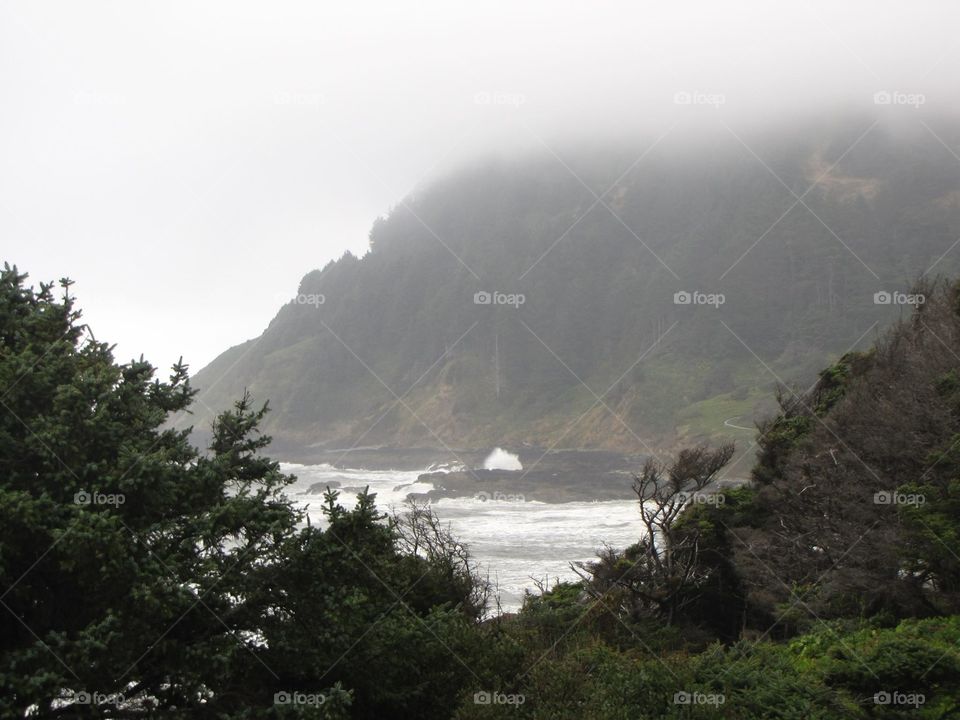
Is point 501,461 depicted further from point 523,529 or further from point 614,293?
point 523,529

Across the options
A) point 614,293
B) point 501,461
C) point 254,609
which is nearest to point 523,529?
point 254,609

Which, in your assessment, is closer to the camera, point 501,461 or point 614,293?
point 501,461

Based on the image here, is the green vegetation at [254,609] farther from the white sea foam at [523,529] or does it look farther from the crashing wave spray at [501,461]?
the crashing wave spray at [501,461]

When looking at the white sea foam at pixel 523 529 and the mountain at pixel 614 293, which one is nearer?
the white sea foam at pixel 523 529

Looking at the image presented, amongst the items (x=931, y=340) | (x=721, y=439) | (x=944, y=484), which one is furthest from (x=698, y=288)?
(x=944, y=484)

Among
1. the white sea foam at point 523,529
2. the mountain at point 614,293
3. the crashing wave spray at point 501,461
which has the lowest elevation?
the white sea foam at point 523,529

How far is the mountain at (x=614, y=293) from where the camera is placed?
108750 mm

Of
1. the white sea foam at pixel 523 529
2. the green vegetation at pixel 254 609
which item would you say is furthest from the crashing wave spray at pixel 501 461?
the green vegetation at pixel 254 609

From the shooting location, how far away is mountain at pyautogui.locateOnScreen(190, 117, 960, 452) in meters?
109

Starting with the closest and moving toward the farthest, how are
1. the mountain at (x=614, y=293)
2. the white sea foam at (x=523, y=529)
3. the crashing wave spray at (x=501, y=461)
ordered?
the white sea foam at (x=523, y=529), the crashing wave spray at (x=501, y=461), the mountain at (x=614, y=293)

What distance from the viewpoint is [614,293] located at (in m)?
135

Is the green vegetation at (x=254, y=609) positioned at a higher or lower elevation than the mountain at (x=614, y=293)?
lower

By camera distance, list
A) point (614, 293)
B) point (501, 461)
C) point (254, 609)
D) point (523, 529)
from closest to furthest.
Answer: point (254, 609)
point (523, 529)
point (501, 461)
point (614, 293)

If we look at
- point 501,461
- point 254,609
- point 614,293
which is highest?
point 614,293
